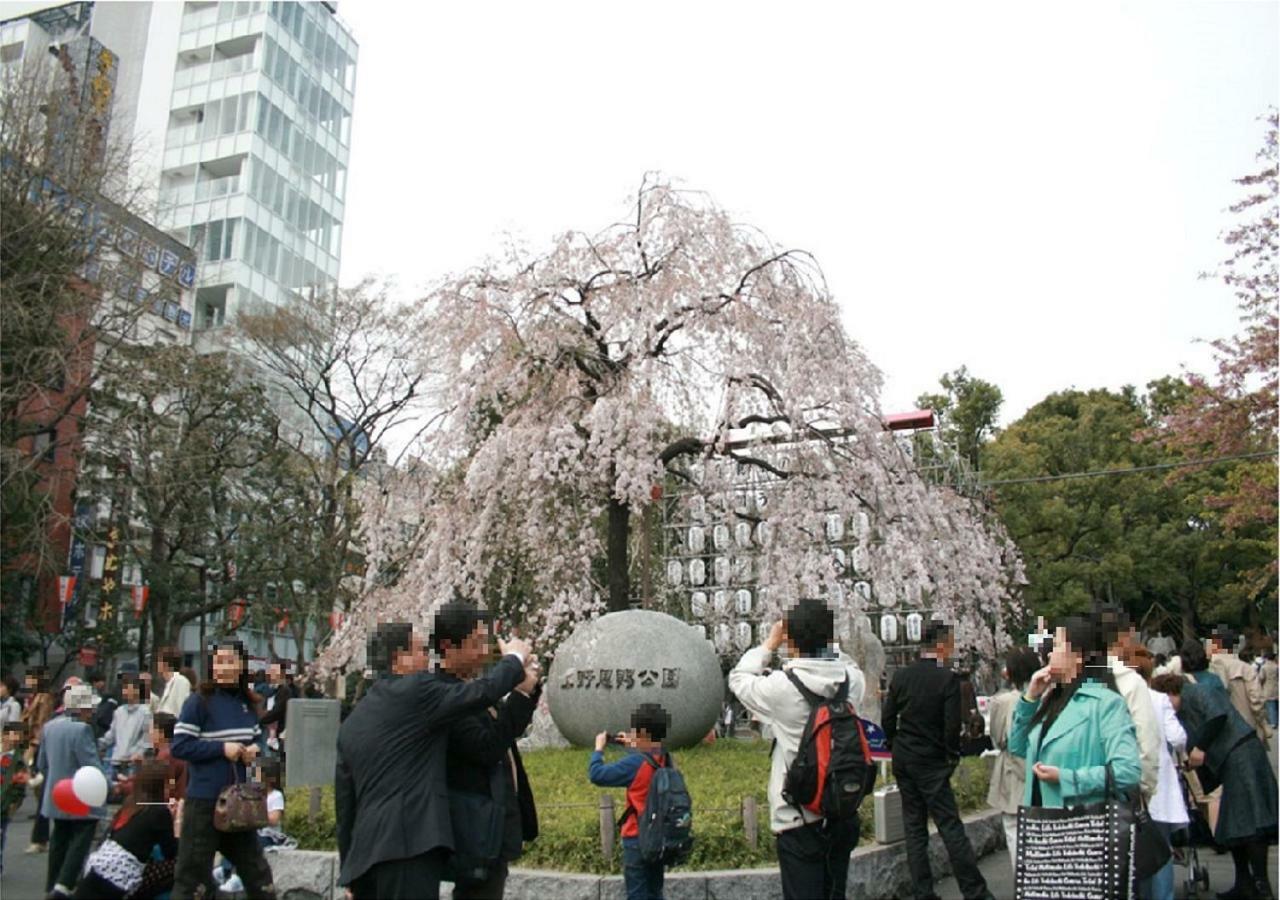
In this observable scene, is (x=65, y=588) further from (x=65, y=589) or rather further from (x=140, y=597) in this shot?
(x=140, y=597)

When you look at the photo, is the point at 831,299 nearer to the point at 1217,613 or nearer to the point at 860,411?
the point at 860,411

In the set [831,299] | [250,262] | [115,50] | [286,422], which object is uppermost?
[115,50]

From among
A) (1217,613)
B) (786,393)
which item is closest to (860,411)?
(786,393)

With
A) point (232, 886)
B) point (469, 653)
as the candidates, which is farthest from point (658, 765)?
point (232, 886)

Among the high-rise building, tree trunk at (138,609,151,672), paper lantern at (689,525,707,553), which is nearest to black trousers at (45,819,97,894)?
tree trunk at (138,609,151,672)

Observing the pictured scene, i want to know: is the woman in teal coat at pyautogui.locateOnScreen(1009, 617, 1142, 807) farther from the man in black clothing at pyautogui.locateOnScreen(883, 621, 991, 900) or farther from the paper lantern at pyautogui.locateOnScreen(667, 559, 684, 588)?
the paper lantern at pyautogui.locateOnScreen(667, 559, 684, 588)

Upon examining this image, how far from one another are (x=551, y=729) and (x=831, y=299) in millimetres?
7272

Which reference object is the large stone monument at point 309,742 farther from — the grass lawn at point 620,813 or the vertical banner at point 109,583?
the vertical banner at point 109,583

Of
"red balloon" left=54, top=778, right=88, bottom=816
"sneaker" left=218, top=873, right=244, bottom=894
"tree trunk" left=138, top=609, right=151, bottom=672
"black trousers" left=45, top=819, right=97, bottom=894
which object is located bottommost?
"sneaker" left=218, top=873, right=244, bottom=894

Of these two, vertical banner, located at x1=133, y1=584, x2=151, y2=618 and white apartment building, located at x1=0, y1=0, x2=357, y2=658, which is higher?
white apartment building, located at x1=0, y1=0, x2=357, y2=658

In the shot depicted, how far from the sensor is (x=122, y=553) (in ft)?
87.5

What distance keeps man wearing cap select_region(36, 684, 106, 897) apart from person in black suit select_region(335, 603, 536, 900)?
13.1 ft

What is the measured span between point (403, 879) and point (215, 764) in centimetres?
229

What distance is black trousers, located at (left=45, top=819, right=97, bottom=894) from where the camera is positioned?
7.25 m
